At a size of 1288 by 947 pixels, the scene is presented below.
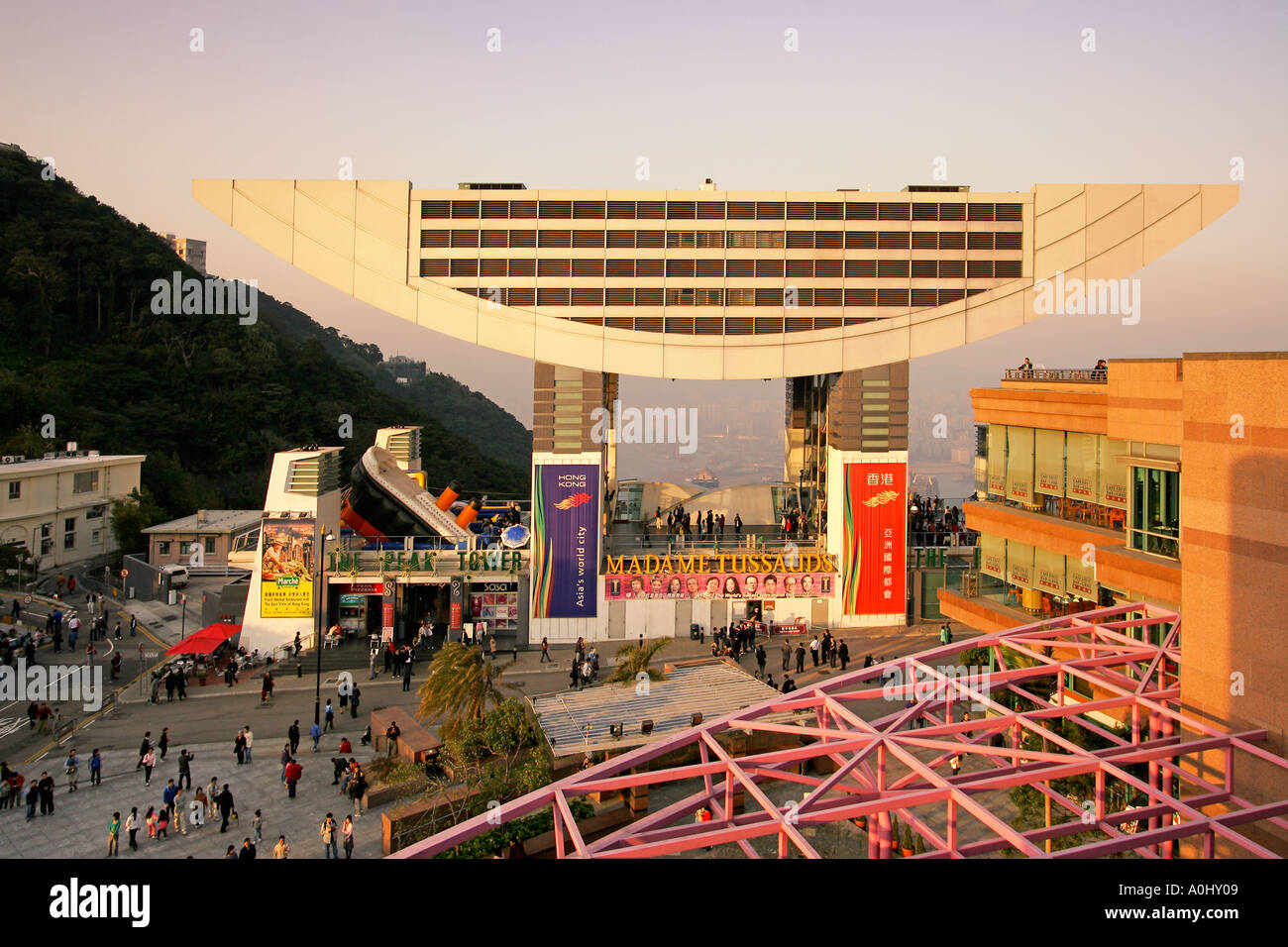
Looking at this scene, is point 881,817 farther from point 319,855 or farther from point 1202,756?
point 319,855

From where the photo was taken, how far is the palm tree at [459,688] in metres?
26.4

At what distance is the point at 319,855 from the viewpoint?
72.3ft

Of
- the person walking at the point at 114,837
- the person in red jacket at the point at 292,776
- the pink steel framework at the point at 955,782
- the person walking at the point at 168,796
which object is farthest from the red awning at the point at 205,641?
the pink steel framework at the point at 955,782

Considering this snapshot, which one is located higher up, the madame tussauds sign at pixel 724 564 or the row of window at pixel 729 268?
the row of window at pixel 729 268

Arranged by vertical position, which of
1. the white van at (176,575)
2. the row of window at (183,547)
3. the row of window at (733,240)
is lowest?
the white van at (176,575)

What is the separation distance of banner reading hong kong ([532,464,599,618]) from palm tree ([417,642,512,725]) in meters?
14.6

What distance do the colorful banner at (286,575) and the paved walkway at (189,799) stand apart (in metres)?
11.1

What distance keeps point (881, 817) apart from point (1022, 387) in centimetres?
1742

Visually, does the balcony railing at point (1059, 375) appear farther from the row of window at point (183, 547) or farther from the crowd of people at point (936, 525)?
the row of window at point (183, 547)

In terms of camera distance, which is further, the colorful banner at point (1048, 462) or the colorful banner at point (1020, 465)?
the colorful banner at point (1020, 465)

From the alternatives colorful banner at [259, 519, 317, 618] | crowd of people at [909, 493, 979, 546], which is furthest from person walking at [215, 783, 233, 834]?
crowd of people at [909, 493, 979, 546]

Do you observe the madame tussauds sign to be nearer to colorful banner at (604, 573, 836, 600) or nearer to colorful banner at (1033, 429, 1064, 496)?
colorful banner at (604, 573, 836, 600)

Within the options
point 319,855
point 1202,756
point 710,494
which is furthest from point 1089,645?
point 710,494

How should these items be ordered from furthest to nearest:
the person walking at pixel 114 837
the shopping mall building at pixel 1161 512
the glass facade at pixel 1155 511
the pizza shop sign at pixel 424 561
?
the pizza shop sign at pixel 424 561 < the person walking at pixel 114 837 < the glass facade at pixel 1155 511 < the shopping mall building at pixel 1161 512
